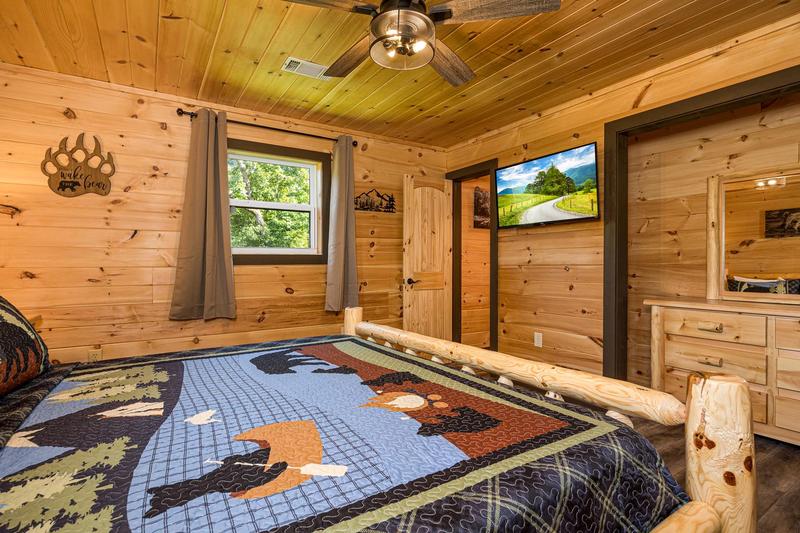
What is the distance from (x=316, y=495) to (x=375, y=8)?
5.66 ft

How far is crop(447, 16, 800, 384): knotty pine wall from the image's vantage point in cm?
230

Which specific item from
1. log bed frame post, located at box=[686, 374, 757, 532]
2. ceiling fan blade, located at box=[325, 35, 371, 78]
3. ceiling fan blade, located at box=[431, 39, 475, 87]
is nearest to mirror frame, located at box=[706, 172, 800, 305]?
ceiling fan blade, located at box=[431, 39, 475, 87]

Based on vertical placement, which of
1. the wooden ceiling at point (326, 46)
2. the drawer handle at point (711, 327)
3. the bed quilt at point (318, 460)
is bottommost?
the bed quilt at point (318, 460)

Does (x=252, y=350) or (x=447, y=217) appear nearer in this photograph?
(x=252, y=350)

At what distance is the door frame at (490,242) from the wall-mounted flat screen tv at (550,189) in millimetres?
114

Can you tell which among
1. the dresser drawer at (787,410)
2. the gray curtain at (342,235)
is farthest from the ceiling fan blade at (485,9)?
the dresser drawer at (787,410)

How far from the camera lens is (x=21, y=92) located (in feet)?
8.45

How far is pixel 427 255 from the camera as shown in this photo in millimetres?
4094

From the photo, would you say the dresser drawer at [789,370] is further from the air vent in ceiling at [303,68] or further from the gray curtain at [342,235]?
the air vent in ceiling at [303,68]

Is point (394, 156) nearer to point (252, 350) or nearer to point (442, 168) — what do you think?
point (442, 168)

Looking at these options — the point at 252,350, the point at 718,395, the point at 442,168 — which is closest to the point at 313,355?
the point at 252,350

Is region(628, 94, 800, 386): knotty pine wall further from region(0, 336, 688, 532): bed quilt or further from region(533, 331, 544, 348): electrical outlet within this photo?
region(0, 336, 688, 532): bed quilt

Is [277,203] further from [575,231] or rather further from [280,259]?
[575,231]

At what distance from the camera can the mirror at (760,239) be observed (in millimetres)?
2529
